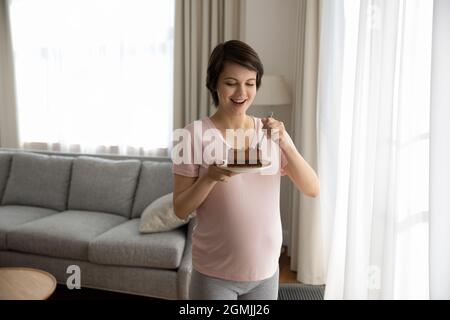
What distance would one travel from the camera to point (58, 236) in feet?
8.69

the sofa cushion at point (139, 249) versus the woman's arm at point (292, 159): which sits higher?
the woman's arm at point (292, 159)

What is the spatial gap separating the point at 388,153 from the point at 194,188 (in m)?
0.82

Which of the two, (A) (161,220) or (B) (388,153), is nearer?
(B) (388,153)

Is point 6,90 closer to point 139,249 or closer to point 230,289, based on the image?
point 139,249

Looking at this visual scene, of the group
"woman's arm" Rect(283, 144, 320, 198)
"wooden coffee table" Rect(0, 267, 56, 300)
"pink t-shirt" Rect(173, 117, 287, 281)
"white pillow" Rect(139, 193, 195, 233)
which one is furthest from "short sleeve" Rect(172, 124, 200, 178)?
"white pillow" Rect(139, 193, 195, 233)

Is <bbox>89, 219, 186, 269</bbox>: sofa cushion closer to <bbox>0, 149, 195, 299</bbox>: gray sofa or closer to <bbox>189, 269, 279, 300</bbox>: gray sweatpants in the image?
<bbox>0, 149, 195, 299</bbox>: gray sofa

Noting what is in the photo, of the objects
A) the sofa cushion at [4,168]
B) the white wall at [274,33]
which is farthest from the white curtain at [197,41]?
the sofa cushion at [4,168]

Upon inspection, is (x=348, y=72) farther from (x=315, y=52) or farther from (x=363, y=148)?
(x=315, y=52)

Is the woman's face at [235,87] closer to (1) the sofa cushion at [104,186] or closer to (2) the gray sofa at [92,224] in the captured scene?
(2) the gray sofa at [92,224]

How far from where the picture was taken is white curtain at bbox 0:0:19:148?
13.2 feet

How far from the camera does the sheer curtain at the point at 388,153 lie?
1.29m

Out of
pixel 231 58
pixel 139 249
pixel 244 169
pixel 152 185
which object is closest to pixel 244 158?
pixel 244 169

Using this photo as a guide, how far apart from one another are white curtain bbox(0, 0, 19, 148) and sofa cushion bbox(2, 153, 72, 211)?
3.14ft

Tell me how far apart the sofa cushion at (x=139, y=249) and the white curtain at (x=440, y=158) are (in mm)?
1628
